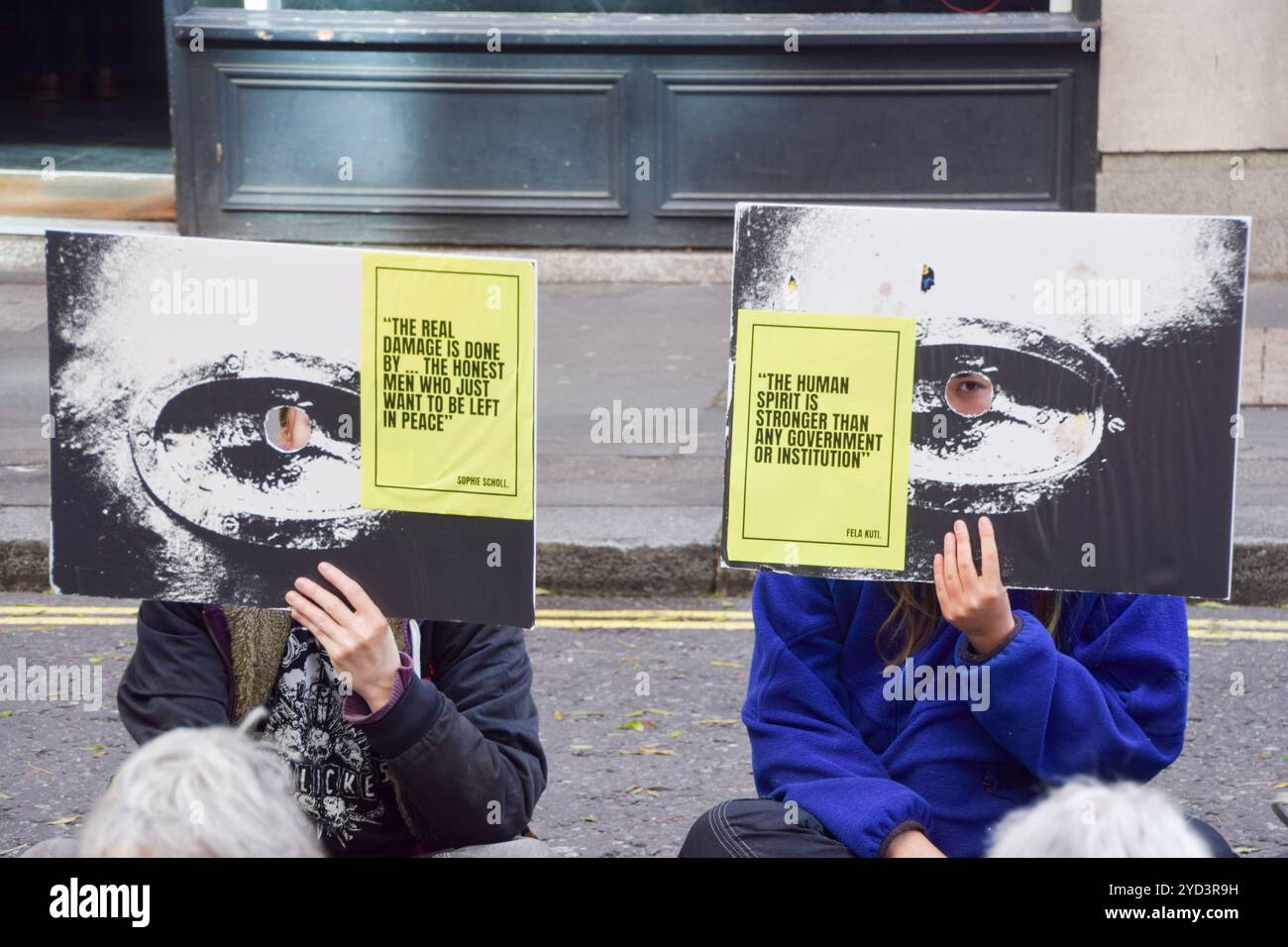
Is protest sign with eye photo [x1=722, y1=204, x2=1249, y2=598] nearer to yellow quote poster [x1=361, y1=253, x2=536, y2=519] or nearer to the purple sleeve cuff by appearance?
yellow quote poster [x1=361, y1=253, x2=536, y2=519]

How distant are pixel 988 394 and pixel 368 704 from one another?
909mm

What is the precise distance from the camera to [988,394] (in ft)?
7.54

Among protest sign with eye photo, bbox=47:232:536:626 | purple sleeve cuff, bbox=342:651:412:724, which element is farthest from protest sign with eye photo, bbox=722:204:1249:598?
purple sleeve cuff, bbox=342:651:412:724

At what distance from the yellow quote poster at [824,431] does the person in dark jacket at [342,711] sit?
0.53 m

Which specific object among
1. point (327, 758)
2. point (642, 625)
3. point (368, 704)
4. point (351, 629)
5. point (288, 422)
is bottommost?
point (642, 625)

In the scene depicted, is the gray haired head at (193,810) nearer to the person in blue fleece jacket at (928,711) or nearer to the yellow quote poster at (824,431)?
the yellow quote poster at (824,431)

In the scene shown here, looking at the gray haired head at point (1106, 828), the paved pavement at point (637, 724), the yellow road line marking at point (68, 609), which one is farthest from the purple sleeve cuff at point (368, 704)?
the yellow road line marking at point (68, 609)

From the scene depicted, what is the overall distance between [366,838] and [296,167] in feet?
26.7

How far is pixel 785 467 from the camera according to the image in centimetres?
231

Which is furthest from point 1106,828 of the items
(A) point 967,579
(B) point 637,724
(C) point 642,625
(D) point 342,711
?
(C) point 642,625

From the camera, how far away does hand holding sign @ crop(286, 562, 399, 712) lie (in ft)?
7.57

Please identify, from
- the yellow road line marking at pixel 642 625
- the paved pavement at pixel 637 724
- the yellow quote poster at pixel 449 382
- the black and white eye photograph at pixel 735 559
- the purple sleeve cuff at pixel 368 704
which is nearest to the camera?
the black and white eye photograph at pixel 735 559

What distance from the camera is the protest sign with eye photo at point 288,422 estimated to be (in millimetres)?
2244

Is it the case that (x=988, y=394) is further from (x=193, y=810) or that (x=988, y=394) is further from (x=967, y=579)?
(x=193, y=810)
